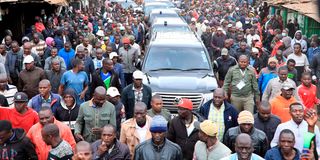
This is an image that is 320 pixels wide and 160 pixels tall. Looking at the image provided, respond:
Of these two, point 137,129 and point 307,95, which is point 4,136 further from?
point 307,95

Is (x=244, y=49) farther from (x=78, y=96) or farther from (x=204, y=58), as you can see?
(x=78, y=96)

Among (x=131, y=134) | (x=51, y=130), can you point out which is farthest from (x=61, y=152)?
(x=131, y=134)

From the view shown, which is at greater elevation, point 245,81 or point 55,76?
point 55,76

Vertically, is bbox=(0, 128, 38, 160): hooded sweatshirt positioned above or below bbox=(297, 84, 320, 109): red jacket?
above

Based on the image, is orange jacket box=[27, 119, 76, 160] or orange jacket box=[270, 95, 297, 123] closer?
orange jacket box=[27, 119, 76, 160]

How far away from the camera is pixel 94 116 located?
7680mm

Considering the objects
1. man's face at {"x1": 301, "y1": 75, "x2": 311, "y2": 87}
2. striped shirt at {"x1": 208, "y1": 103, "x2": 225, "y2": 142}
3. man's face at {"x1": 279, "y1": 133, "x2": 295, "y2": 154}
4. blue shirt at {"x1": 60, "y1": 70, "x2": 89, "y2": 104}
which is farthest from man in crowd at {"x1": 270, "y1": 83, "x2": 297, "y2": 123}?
blue shirt at {"x1": 60, "y1": 70, "x2": 89, "y2": 104}

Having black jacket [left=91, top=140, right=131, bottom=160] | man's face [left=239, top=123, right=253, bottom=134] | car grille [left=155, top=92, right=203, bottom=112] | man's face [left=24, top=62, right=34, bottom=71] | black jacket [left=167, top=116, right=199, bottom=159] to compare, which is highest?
man's face [left=24, top=62, right=34, bottom=71]

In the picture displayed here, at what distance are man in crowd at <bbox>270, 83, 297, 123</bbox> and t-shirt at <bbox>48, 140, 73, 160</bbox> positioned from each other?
344cm

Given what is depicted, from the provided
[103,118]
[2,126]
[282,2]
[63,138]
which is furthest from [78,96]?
[282,2]

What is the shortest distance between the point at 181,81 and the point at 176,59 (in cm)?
121

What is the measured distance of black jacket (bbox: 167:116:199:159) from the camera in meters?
7.27

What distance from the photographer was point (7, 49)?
12383 millimetres

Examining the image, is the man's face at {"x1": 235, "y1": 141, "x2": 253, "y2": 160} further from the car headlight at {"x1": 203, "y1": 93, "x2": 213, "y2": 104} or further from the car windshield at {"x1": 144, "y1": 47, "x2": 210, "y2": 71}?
the car windshield at {"x1": 144, "y1": 47, "x2": 210, "y2": 71}
